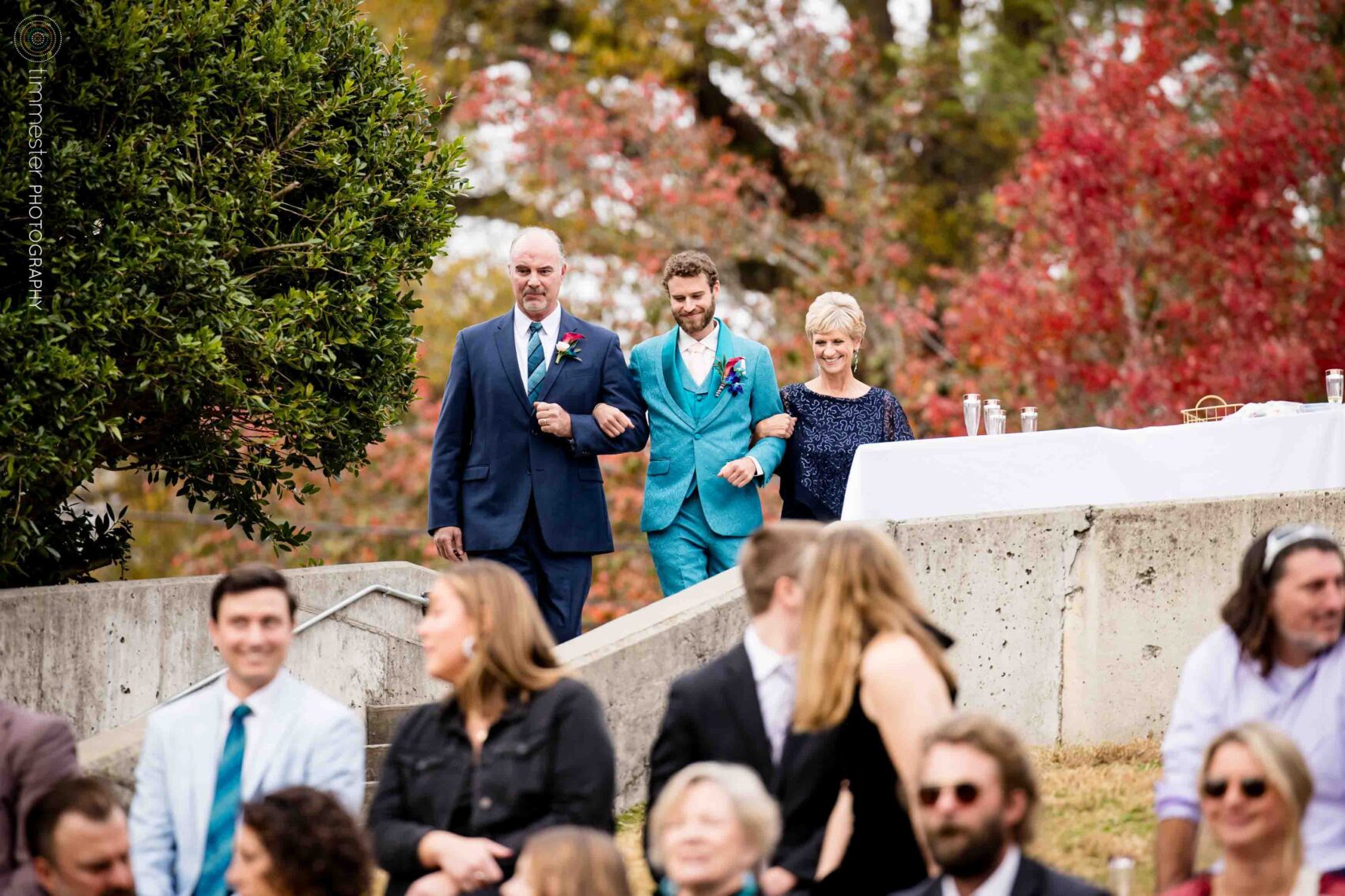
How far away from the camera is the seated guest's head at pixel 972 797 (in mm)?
4094

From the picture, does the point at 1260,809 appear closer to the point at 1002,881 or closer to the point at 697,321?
the point at 1002,881

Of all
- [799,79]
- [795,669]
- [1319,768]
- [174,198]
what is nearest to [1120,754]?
[1319,768]

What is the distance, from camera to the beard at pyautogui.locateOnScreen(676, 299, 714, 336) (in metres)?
7.68

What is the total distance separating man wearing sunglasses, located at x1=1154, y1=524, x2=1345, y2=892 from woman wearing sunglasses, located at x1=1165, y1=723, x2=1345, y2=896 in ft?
1.24

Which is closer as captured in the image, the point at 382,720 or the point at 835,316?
the point at 835,316

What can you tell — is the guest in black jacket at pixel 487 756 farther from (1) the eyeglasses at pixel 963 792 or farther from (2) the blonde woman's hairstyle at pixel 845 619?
(1) the eyeglasses at pixel 963 792

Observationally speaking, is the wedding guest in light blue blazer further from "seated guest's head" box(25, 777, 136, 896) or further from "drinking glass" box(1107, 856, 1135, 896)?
"drinking glass" box(1107, 856, 1135, 896)

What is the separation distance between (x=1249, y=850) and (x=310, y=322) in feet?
14.9

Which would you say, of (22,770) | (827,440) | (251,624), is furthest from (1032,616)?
(22,770)

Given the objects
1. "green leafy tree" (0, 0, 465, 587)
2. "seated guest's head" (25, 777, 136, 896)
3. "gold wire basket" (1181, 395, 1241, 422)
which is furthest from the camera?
"gold wire basket" (1181, 395, 1241, 422)

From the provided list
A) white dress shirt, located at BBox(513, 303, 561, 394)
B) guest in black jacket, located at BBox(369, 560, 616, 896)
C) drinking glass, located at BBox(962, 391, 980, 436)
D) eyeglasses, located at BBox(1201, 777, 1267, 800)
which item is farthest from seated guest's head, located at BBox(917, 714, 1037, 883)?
white dress shirt, located at BBox(513, 303, 561, 394)

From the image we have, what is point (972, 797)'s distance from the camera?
410 cm

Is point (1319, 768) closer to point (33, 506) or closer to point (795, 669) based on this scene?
point (795, 669)

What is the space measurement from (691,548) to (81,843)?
3.68 m
